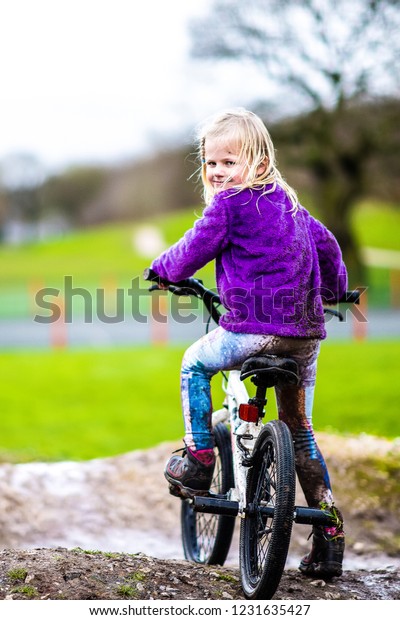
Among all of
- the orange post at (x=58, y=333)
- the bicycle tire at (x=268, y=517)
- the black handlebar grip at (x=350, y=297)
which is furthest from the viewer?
the orange post at (x=58, y=333)

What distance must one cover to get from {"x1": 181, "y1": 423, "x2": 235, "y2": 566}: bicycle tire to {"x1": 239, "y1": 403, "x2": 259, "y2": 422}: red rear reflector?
1.75 feet

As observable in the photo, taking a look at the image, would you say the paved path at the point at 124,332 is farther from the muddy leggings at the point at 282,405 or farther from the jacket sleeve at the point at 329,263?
the muddy leggings at the point at 282,405

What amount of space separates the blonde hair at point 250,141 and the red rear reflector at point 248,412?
840 millimetres

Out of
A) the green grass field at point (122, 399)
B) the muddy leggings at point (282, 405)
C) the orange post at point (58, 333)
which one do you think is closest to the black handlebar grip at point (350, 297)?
the muddy leggings at point (282, 405)

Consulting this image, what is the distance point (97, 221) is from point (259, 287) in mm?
46167

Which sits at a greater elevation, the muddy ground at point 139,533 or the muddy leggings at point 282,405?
the muddy leggings at point 282,405

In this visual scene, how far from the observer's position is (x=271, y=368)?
3.22 m

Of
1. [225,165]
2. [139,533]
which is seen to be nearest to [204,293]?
[225,165]

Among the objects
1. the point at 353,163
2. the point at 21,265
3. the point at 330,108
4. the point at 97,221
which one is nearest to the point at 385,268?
the point at 353,163

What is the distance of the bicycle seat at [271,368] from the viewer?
3227 mm

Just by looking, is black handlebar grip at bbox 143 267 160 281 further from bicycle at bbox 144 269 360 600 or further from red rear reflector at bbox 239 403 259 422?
red rear reflector at bbox 239 403 259 422

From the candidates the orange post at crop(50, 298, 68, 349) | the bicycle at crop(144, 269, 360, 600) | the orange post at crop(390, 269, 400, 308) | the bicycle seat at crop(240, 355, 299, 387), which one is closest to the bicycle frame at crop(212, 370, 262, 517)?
the bicycle at crop(144, 269, 360, 600)

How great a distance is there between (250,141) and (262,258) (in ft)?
1.54

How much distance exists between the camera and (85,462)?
6.80m
